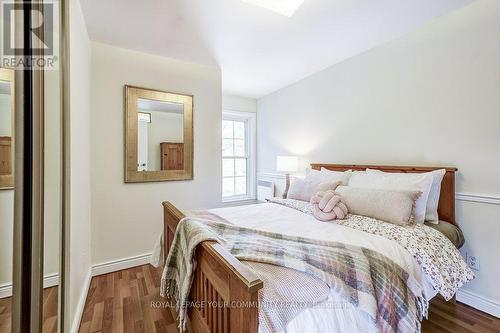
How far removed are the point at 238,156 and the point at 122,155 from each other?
224 cm

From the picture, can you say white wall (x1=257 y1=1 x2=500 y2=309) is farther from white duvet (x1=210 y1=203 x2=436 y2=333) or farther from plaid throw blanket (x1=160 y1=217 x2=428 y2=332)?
plaid throw blanket (x1=160 y1=217 x2=428 y2=332)

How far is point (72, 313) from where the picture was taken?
1.51 m

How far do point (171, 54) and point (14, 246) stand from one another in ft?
7.93

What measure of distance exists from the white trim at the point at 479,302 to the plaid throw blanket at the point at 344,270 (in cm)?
107

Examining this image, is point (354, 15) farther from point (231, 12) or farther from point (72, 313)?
point (72, 313)

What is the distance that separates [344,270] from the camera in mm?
1081

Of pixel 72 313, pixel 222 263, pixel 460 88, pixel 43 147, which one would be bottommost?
pixel 72 313

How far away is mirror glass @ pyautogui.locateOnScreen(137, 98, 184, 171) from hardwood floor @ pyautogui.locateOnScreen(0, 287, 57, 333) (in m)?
1.60

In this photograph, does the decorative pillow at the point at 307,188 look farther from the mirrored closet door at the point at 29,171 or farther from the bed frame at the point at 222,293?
the mirrored closet door at the point at 29,171

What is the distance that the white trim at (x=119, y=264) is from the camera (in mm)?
2383

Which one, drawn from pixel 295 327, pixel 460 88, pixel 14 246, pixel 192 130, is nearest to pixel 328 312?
pixel 295 327

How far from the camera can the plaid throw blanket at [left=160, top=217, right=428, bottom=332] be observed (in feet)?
3.39

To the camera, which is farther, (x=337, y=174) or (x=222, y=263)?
(x=337, y=174)

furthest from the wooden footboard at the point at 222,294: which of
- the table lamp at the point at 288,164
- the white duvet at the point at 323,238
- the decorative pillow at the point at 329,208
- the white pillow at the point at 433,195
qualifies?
the table lamp at the point at 288,164
